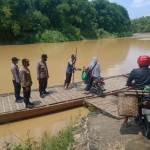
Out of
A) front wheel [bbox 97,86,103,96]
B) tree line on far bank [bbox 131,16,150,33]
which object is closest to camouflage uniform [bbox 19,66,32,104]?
front wheel [bbox 97,86,103,96]

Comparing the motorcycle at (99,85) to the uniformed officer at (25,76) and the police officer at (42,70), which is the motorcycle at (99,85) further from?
the uniformed officer at (25,76)

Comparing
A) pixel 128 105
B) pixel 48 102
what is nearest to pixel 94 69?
pixel 48 102

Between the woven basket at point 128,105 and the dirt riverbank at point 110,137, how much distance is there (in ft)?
1.75

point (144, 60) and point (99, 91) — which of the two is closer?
point (144, 60)

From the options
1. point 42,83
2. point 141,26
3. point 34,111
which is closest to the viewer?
point 34,111

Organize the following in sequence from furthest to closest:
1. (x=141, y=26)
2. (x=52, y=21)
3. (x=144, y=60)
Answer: (x=141, y=26), (x=52, y=21), (x=144, y=60)

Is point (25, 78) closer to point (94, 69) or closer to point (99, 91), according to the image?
point (94, 69)

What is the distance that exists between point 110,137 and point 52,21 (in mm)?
37297

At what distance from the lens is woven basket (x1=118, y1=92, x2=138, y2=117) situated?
388 centimetres

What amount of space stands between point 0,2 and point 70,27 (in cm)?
1414

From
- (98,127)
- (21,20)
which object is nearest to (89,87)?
(98,127)

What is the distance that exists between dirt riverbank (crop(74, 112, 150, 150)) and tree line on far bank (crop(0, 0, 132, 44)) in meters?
27.2

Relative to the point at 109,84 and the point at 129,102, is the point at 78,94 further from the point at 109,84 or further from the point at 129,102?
the point at 129,102

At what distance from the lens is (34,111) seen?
6.57 metres
